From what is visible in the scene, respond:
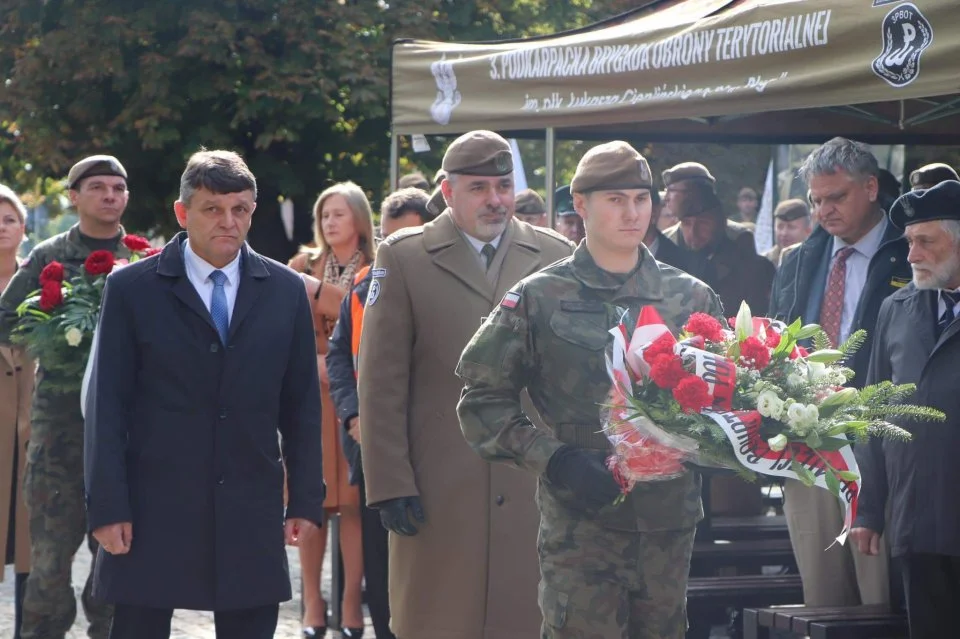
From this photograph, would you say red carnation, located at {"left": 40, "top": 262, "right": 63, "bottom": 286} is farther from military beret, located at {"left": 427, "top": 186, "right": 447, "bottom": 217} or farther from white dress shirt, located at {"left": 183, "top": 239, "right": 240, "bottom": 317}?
white dress shirt, located at {"left": 183, "top": 239, "right": 240, "bottom": 317}

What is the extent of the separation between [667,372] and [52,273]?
4.21 meters

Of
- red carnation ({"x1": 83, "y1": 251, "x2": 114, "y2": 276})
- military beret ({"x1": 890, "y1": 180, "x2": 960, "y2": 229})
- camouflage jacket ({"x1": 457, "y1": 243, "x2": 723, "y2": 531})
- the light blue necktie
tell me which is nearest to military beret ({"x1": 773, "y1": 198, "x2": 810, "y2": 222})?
red carnation ({"x1": 83, "y1": 251, "x2": 114, "y2": 276})

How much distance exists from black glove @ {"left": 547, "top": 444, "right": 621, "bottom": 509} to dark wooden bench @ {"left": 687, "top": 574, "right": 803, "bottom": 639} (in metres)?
2.92

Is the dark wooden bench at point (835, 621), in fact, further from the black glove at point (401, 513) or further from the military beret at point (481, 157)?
the military beret at point (481, 157)

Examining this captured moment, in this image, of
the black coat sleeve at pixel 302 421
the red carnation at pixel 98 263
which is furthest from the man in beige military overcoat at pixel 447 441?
the red carnation at pixel 98 263

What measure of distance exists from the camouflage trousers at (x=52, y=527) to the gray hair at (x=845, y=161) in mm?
3570

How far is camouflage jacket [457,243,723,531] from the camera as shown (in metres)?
4.77

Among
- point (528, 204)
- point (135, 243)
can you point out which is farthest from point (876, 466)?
point (528, 204)

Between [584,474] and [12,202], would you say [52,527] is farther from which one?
[584,474]

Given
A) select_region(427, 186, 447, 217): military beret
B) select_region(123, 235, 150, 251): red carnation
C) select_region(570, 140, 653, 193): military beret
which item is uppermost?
select_region(427, 186, 447, 217): military beret

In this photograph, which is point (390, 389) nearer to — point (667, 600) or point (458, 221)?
point (458, 221)

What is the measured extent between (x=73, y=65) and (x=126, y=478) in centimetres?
1399

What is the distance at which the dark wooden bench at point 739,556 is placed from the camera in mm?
8414

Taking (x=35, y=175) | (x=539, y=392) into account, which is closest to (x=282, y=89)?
(x=35, y=175)
